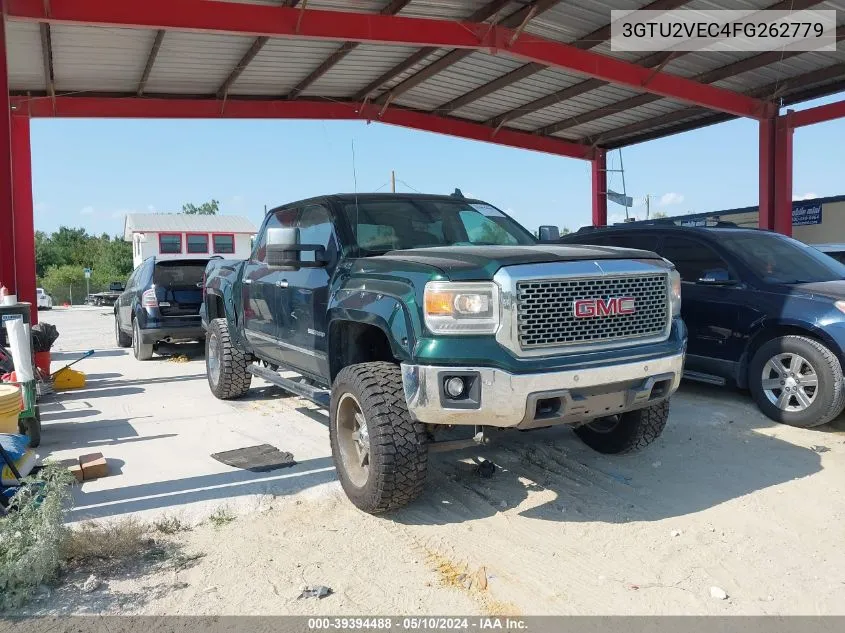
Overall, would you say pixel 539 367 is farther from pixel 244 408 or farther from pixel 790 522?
pixel 244 408

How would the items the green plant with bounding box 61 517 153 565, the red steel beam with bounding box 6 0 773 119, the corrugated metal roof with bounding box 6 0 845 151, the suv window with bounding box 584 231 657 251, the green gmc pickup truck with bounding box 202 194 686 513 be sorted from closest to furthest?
the green plant with bounding box 61 517 153 565
the green gmc pickup truck with bounding box 202 194 686 513
the suv window with bounding box 584 231 657 251
the red steel beam with bounding box 6 0 773 119
the corrugated metal roof with bounding box 6 0 845 151

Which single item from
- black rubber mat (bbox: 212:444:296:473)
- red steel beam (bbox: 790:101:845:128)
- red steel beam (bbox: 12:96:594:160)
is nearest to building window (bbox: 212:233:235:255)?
red steel beam (bbox: 12:96:594:160)

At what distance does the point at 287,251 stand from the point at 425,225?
44.6 inches

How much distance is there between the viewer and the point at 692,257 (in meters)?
7.30

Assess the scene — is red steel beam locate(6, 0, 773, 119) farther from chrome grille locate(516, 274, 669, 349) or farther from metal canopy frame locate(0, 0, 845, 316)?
chrome grille locate(516, 274, 669, 349)

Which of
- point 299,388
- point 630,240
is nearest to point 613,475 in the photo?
point 299,388

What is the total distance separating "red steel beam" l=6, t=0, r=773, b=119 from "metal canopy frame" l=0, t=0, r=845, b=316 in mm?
17

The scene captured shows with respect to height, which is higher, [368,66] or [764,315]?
[368,66]

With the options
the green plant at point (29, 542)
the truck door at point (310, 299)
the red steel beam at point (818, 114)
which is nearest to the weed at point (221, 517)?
the green plant at point (29, 542)

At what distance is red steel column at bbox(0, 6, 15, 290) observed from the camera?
846 cm

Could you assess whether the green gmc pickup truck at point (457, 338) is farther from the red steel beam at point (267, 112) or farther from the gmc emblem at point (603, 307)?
the red steel beam at point (267, 112)

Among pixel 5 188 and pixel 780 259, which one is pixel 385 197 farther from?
pixel 5 188

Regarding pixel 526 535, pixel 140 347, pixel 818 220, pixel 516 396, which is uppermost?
pixel 818 220

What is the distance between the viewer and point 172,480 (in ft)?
15.7
